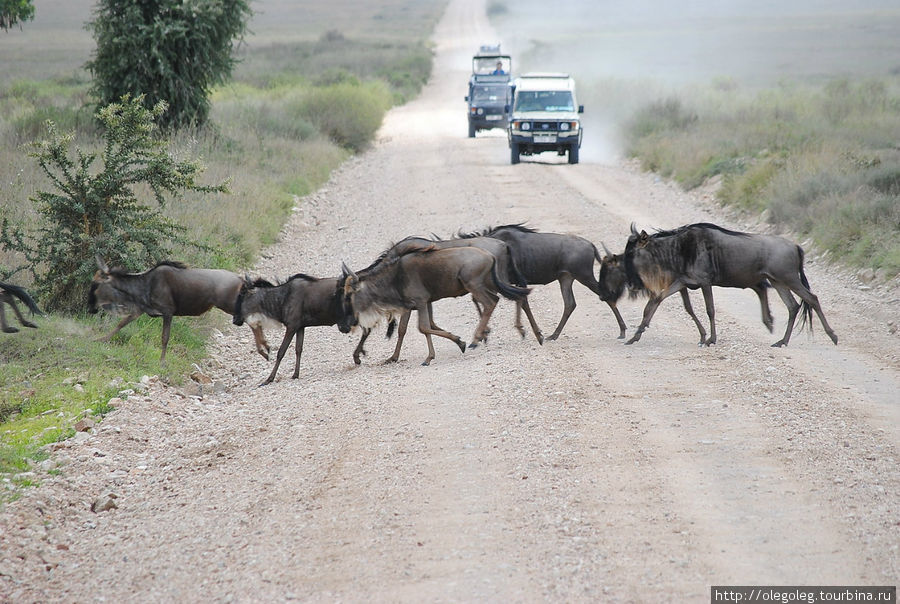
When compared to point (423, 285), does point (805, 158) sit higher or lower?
lower

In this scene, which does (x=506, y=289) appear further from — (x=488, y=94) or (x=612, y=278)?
(x=488, y=94)

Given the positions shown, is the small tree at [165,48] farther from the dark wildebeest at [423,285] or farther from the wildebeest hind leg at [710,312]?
the wildebeest hind leg at [710,312]

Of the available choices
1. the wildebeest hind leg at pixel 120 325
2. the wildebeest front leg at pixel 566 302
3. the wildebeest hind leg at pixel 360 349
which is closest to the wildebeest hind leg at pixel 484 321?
the wildebeest front leg at pixel 566 302

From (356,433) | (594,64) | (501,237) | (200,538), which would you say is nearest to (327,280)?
(501,237)

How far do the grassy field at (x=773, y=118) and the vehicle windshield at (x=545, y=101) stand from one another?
2423 millimetres

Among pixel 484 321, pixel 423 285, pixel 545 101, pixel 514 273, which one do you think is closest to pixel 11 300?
pixel 423 285

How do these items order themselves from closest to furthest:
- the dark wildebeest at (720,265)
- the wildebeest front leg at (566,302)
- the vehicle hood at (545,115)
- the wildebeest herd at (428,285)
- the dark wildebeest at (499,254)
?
the wildebeest herd at (428,285) → the dark wildebeest at (720,265) → the dark wildebeest at (499,254) → the wildebeest front leg at (566,302) → the vehicle hood at (545,115)

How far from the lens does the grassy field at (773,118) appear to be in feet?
53.2

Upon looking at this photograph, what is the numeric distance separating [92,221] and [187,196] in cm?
525

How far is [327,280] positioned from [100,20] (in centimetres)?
1553

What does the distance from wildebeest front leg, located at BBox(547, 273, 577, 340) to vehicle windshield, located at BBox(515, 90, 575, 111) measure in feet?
56.5

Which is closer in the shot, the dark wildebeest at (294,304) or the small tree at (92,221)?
the dark wildebeest at (294,304)

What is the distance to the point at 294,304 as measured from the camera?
33.7 feet

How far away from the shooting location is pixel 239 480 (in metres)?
6.86
